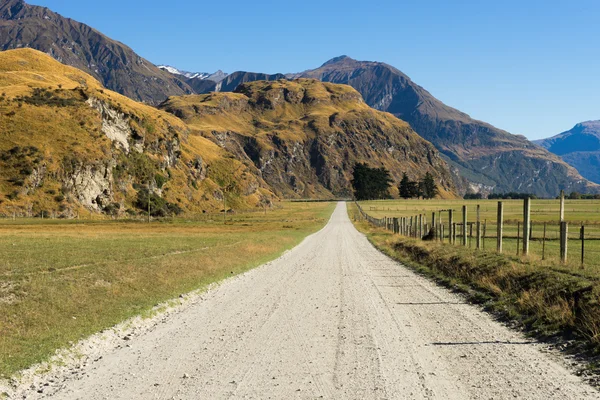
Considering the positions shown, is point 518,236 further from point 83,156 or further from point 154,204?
point 154,204

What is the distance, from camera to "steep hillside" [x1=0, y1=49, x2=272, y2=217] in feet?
317

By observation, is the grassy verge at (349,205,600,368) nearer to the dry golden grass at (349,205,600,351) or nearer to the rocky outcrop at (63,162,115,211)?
the dry golden grass at (349,205,600,351)

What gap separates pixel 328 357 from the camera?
10297mm

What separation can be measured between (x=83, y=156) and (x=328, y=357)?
107 metres

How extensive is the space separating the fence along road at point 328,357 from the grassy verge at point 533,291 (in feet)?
2.92

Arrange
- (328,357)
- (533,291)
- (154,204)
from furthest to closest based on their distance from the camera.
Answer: (154,204) → (533,291) → (328,357)

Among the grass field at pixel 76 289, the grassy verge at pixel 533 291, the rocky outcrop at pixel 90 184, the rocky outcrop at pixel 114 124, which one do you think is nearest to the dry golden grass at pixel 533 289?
the grassy verge at pixel 533 291

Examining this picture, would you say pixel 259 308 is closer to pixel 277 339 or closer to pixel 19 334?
pixel 277 339

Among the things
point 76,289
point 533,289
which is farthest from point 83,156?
point 533,289

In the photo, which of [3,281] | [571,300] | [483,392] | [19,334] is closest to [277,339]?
[483,392]

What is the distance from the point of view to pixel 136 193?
119m

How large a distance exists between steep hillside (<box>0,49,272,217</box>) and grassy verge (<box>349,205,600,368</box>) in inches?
3428

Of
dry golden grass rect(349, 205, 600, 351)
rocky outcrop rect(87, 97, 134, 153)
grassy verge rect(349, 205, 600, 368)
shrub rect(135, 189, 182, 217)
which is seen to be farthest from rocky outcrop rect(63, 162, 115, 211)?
grassy verge rect(349, 205, 600, 368)

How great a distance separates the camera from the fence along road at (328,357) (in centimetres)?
837
